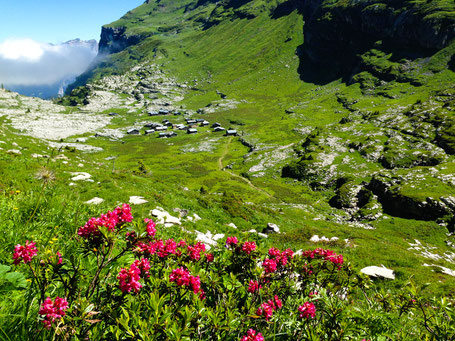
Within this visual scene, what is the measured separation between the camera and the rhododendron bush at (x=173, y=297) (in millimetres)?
2750

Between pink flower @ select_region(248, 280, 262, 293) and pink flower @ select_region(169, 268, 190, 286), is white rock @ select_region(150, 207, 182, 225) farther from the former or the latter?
pink flower @ select_region(169, 268, 190, 286)

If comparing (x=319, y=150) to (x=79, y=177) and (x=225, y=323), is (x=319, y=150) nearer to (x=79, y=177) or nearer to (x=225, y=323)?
(x=79, y=177)

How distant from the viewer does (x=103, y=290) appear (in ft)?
11.8

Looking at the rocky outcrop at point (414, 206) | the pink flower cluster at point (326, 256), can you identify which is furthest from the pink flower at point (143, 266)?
the rocky outcrop at point (414, 206)

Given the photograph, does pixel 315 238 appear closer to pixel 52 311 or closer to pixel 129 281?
pixel 129 281

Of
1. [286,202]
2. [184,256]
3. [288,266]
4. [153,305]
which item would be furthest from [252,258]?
[286,202]

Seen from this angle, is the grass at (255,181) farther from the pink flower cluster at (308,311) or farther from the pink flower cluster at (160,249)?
the pink flower cluster at (308,311)

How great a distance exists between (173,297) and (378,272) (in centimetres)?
1633

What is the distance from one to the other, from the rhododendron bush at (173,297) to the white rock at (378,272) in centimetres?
1209

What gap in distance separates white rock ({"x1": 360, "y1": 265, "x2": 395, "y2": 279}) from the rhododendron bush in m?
12.1

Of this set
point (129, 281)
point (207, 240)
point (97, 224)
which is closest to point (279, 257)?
point (129, 281)

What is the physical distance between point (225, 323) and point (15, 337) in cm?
230

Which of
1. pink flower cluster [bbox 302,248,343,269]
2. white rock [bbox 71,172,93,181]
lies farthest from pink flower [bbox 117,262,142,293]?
white rock [bbox 71,172,93,181]

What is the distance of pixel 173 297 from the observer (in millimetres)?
4133
